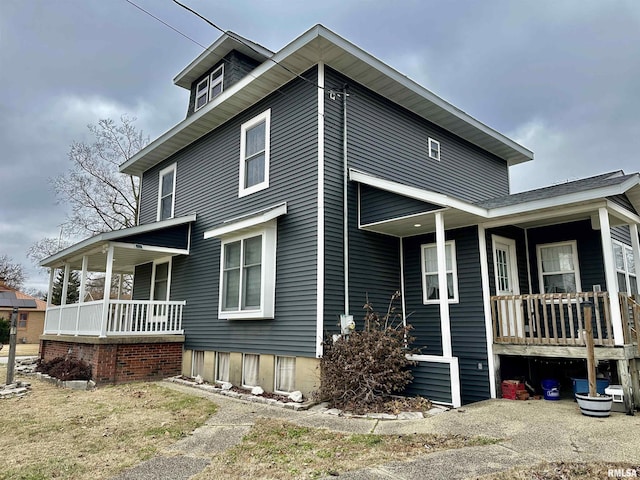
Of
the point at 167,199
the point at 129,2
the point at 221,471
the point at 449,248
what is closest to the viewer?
the point at 221,471

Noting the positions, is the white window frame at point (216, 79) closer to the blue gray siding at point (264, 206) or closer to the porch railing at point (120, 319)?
the blue gray siding at point (264, 206)

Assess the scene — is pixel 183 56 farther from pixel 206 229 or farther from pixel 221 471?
pixel 221 471

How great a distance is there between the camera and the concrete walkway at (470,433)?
159 inches

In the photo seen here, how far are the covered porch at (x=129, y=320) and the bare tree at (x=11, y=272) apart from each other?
137 ft

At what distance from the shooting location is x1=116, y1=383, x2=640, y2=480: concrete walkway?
4.05 meters

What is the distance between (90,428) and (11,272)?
50.6m

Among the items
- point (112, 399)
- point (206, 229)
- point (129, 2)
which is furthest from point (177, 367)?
point (129, 2)

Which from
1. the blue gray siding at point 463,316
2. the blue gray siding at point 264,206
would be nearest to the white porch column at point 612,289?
the blue gray siding at point 463,316

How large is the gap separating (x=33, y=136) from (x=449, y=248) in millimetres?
34268

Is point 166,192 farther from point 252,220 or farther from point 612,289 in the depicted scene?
point 612,289

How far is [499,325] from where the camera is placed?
7902 millimetres

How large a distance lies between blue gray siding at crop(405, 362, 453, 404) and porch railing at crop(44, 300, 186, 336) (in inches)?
253

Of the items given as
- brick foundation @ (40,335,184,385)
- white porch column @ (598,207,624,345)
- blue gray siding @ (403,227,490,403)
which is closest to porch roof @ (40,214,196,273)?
brick foundation @ (40,335,184,385)

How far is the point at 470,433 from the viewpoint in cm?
518
